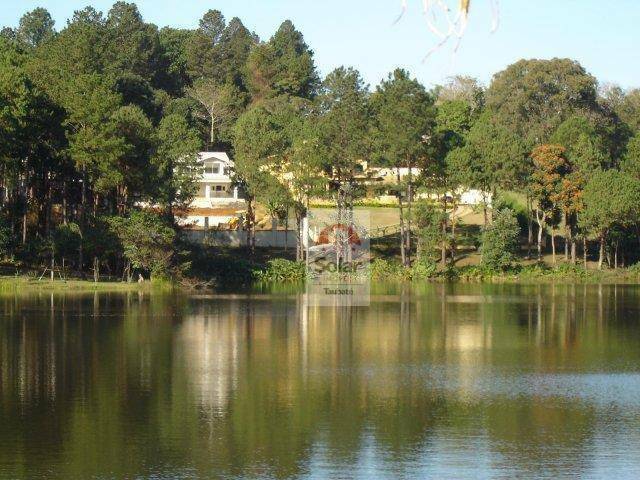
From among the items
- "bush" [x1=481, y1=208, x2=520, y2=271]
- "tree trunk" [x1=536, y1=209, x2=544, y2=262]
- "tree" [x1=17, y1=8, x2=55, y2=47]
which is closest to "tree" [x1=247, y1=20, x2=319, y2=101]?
"tree" [x1=17, y1=8, x2=55, y2=47]

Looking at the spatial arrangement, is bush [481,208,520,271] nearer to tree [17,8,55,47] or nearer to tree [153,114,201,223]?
tree [153,114,201,223]

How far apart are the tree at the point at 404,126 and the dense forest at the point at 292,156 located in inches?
4.3

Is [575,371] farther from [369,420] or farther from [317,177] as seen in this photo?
[317,177]

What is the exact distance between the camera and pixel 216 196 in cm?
10512

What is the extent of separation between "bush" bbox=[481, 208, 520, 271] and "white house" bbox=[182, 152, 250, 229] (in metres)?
21.4

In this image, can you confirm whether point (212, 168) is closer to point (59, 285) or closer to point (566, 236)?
point (566, 236)

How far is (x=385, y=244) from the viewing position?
8375 centimetres

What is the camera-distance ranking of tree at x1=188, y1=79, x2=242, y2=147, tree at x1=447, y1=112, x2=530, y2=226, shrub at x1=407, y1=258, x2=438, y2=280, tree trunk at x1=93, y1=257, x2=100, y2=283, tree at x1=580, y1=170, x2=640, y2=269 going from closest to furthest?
tree trunk at x1=93, y1=257, x2=100, y2=283, tree at x1=580, y1=170, x2=640, y2=269, shrub at x1=407, y1=258, x2=438, y2=280, tree at x1=447, y1=112, x2=530, y2=226, tree at x1=188, y1=79, x2=242, y2=147

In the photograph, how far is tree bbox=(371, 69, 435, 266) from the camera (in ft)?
258

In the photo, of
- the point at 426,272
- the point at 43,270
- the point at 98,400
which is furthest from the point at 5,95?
the point at 98,400

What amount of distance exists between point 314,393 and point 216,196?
7564cm

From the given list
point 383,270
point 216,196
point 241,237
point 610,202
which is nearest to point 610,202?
point 610,202

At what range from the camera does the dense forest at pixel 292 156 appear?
6359 cm

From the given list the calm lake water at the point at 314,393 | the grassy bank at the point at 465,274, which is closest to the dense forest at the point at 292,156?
the grassy bank at the point at 465,274
